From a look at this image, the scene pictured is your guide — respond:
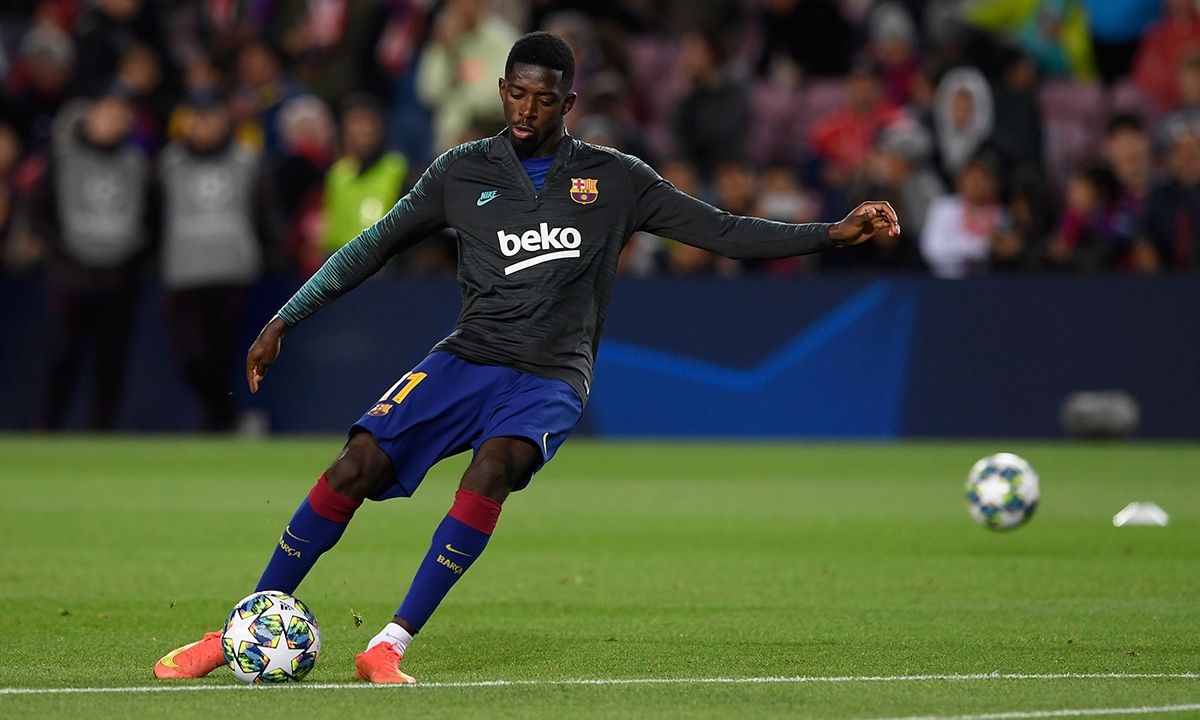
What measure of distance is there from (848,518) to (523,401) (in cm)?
620

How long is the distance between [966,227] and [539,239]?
12.2 metres

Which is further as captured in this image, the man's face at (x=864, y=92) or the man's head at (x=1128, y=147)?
the man's face at (x=864, y=92)

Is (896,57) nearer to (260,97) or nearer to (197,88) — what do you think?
(260,97)

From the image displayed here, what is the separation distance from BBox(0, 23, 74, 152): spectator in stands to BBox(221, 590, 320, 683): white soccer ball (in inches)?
646

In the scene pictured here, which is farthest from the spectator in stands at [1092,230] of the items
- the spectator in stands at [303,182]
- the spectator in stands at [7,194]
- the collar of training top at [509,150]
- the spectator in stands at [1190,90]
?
the collar of training top at [509,150]

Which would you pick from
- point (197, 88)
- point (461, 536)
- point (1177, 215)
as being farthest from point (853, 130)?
point (461, 536)

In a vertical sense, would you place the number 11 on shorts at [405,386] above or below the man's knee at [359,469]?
above

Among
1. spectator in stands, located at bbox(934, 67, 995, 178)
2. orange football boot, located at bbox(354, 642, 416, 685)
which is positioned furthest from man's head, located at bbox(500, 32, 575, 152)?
spectator in stands, located at bbox(934, 67, 995, 178)

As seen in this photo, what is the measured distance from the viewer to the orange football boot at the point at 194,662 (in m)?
7.14

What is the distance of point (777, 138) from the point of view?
22.2m

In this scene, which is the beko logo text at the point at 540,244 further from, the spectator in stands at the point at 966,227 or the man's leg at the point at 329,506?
the spectator in stands at the point at 966,227

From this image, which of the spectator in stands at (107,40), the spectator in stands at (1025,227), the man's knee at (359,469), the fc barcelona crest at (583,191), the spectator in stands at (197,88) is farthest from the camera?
the spectator in stands at (107,40)

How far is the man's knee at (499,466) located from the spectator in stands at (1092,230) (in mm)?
12396

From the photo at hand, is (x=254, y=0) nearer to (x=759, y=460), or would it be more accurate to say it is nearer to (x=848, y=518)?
(x=759, y=460)
